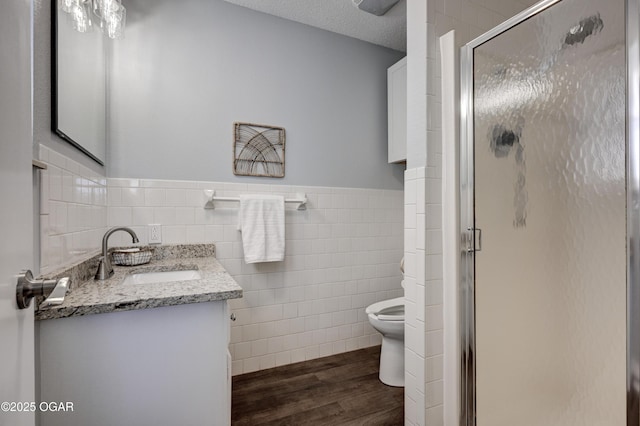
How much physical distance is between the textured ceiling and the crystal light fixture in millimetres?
772

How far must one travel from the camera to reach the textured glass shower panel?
101cm

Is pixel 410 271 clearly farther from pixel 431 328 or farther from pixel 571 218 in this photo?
pixel 571 218

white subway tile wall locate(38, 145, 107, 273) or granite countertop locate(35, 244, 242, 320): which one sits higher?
white subway tile wall locate(38, 145, 107, 273)

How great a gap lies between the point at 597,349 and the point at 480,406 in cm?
51

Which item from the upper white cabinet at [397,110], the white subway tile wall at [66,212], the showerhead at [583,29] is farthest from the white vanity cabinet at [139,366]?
the upper white cabinet at [397,110]

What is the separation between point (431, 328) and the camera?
134 centimetres

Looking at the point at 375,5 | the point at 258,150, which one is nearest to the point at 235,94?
the point at 258,150

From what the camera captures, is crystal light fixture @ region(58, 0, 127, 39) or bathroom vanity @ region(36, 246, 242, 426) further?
crystal light fixture @ region(58, 0, 127, 39)

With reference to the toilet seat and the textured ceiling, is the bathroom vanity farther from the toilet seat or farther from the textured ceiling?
the textured ceiling

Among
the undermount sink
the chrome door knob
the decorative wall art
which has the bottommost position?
the undermount sink

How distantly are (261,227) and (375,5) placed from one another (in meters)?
1.60

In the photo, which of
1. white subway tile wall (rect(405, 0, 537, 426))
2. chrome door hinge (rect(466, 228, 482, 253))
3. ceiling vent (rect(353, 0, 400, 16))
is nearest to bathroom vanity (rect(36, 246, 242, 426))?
white subway tile wall (rect(405, 0, 537, 426))

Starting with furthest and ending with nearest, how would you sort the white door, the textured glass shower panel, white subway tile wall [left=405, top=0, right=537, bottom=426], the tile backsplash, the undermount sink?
the tile backsplash < the undermount sink < white subway tile wall [left=405, top=0, right=537, bottom=426] < the textured glass shower panel < the white door

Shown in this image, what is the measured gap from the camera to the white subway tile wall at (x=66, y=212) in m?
0.93
